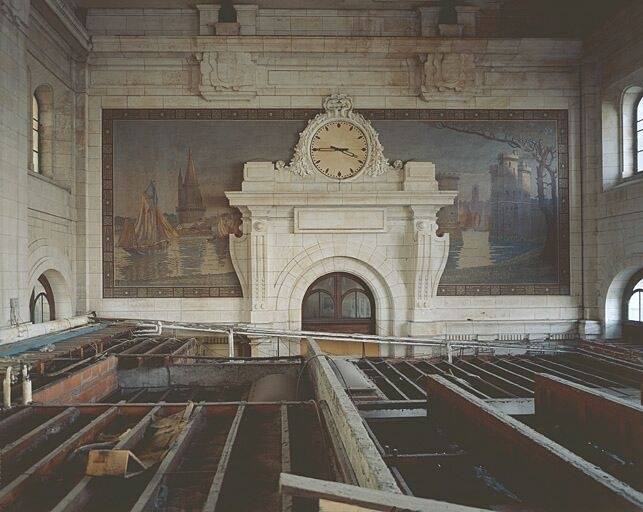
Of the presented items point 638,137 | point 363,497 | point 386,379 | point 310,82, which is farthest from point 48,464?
point 638,137

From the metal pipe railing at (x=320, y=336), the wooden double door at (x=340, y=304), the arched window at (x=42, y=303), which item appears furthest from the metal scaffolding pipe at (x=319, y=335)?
the arched window at (x=42, y=303)

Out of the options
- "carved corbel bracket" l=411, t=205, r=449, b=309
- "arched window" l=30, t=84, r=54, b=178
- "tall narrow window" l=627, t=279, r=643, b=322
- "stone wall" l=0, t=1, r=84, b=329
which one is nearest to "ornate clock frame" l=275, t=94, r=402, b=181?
"carved corbel bracket" l=411, t=205, r=449, b=309

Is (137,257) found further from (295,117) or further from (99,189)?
(295,117)

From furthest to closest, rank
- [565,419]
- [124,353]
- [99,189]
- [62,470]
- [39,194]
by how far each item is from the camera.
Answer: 1. [99,189]
2. [39,194]
3. [124,353]
4. [565,419]
5. [62,470]

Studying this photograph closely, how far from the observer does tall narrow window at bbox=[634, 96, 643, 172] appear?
31.3 ft

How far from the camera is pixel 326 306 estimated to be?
10438 mm

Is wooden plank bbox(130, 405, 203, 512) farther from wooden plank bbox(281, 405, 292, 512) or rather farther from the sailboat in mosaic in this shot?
the sailboat in mosaic

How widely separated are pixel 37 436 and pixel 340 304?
6942 mm

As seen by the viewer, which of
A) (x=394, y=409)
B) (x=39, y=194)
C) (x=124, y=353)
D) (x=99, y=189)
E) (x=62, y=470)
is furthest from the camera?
(x=99, y=189)

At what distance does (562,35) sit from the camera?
10.2 metres

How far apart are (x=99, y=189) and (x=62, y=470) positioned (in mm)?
7329

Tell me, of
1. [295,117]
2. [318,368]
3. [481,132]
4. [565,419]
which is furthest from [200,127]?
[565,419]

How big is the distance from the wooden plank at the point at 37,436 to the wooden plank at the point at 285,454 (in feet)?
6.13

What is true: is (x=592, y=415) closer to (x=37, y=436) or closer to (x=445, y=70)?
(x=37, y=436)
